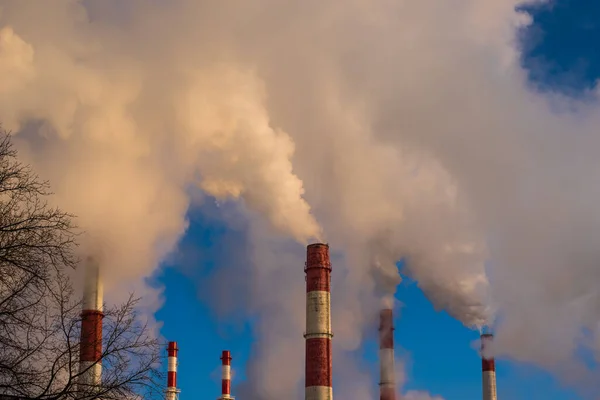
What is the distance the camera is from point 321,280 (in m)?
36.7

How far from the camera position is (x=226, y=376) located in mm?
51875

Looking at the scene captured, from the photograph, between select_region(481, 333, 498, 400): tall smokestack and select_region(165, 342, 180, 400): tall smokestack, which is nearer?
select_region(165, 342, 180, 400): tall smokestack

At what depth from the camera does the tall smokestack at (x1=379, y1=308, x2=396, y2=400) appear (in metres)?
45.2

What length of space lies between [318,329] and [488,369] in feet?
62.8

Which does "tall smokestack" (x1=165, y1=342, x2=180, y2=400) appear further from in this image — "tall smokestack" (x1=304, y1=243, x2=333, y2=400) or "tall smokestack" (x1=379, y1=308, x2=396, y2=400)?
"tall smokestack" (x1=304, y1=243, x2=333, y2=400)

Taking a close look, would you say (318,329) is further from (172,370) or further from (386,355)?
(172,370)

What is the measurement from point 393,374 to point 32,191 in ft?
127

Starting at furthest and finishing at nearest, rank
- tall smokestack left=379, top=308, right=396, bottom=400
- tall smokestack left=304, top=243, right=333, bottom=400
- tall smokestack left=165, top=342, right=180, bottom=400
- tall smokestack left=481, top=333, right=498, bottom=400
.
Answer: tall smokestack left=481, top=333, right=498, bottom=400 → tall smokestack left=165, top=342, right=180, bottom=400 → tall smokestack left=379, top=308, right=396, bottom=400 → tall smokestack left=304, top=243, right=333, bottom=400

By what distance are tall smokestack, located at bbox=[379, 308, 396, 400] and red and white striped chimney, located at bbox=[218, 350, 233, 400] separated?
1040 cm

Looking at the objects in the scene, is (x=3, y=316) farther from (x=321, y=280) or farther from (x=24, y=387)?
(x=321, y=280)

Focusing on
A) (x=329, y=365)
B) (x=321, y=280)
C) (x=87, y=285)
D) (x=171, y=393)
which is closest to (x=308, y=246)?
(x=321, y=280)

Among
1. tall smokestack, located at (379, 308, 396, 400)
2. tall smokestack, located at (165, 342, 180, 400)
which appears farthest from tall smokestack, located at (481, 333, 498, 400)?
tall smokestack, located at (165, 342, 180, 400)

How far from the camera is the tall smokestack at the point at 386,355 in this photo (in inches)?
1781

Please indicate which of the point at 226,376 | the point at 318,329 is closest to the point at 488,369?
the point at 226,376
